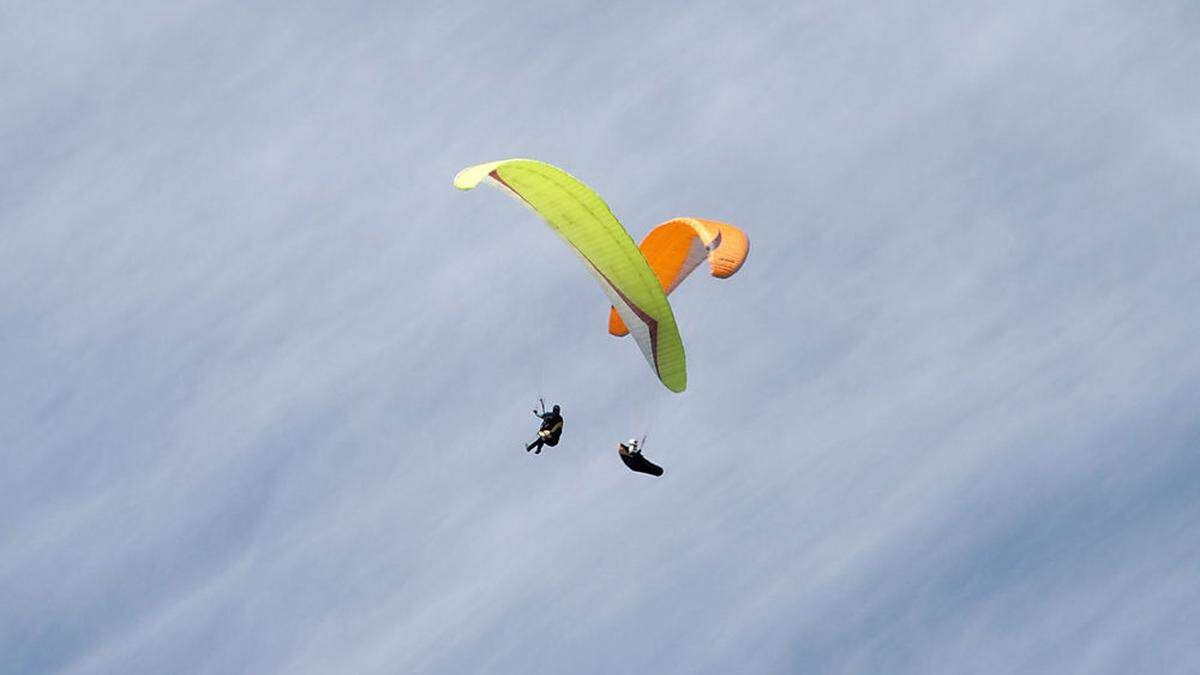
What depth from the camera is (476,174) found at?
64.0 metres

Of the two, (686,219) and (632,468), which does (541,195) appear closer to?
(686,219)

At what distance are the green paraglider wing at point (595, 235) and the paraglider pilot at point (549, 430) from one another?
4.38 m

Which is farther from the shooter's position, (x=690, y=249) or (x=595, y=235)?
(x=690, y=249)

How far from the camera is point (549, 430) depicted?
224ft

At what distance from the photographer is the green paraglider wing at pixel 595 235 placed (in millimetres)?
64750

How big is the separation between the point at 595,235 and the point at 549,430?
6.71 m

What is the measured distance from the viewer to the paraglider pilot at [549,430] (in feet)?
223

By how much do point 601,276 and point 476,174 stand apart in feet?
15.6

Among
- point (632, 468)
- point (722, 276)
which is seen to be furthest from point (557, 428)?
point (722, 276)

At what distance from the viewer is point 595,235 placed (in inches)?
2559

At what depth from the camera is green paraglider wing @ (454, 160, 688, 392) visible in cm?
6475

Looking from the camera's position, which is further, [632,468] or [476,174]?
[632,468]

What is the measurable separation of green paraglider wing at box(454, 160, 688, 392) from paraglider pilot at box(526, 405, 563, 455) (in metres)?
4.38

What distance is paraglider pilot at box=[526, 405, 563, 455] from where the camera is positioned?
2680 inches
